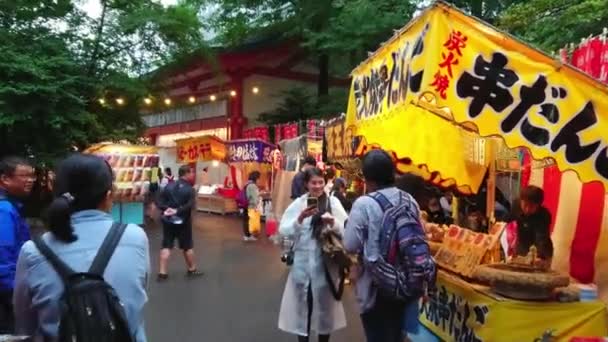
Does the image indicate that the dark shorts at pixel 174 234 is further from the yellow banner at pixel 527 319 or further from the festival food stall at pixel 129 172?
the festival food stall at pixel 129 172

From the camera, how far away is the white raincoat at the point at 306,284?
19.3ft

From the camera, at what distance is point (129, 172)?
17875 mm

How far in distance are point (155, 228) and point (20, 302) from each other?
63.5 ft

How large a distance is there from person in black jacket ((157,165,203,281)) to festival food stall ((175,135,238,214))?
14.2 metres

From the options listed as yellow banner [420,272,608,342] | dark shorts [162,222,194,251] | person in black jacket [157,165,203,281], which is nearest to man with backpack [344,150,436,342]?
yellow banner [420,272,608,342]

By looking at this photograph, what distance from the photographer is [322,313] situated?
5.91 metres

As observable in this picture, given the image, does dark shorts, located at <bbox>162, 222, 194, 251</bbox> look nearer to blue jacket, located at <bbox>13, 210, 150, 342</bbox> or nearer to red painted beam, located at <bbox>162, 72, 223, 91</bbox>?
blue jacket, located at <bbox>13, 210, 150, 342</bbox>

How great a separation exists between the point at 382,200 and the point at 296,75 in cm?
2413

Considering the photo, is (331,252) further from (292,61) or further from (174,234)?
(292,61)

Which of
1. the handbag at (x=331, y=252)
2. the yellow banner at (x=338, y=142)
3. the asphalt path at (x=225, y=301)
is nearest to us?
the handbag at (x=331, y=252)

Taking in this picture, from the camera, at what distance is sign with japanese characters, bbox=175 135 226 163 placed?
25234 millimetres

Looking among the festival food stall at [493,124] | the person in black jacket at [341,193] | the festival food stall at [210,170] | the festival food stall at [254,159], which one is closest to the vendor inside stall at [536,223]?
the festival food stall at [493,124]

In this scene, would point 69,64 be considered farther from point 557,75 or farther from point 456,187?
point 557,75

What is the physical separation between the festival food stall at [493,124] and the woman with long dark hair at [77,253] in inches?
106
